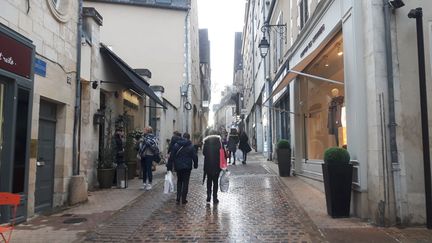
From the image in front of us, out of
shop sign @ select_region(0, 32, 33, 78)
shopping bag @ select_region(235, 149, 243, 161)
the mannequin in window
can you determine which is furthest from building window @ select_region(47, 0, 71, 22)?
shopping bag @ select_region(235, 149, 243, 161)

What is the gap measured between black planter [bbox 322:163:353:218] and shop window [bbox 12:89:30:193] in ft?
17.2

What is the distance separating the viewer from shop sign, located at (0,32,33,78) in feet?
22.4

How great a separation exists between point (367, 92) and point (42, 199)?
21.5 feet

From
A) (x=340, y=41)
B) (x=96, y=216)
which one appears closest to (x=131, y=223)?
(x=96, y=216)

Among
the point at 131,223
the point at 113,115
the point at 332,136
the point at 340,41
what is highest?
the point at 340,41

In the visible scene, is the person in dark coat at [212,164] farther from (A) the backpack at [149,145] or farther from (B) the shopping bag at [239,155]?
(B) the shopping bag at [239,155]

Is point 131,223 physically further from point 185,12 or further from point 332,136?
point 185,12

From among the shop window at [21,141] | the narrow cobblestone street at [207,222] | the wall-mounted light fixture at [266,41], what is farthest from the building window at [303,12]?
the shop window at [21,141]

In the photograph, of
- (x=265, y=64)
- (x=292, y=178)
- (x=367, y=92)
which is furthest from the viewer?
(x=265, y=64)

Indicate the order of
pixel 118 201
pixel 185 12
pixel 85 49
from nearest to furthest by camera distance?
pixel 118 201
pixel 85 49
pixel 185 12

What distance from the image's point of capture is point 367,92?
7.30 meters

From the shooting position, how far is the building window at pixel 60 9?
340 inches

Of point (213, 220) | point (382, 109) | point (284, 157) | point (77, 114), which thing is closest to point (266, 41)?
point (284, 157)

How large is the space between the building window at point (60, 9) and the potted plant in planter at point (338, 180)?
595cm
